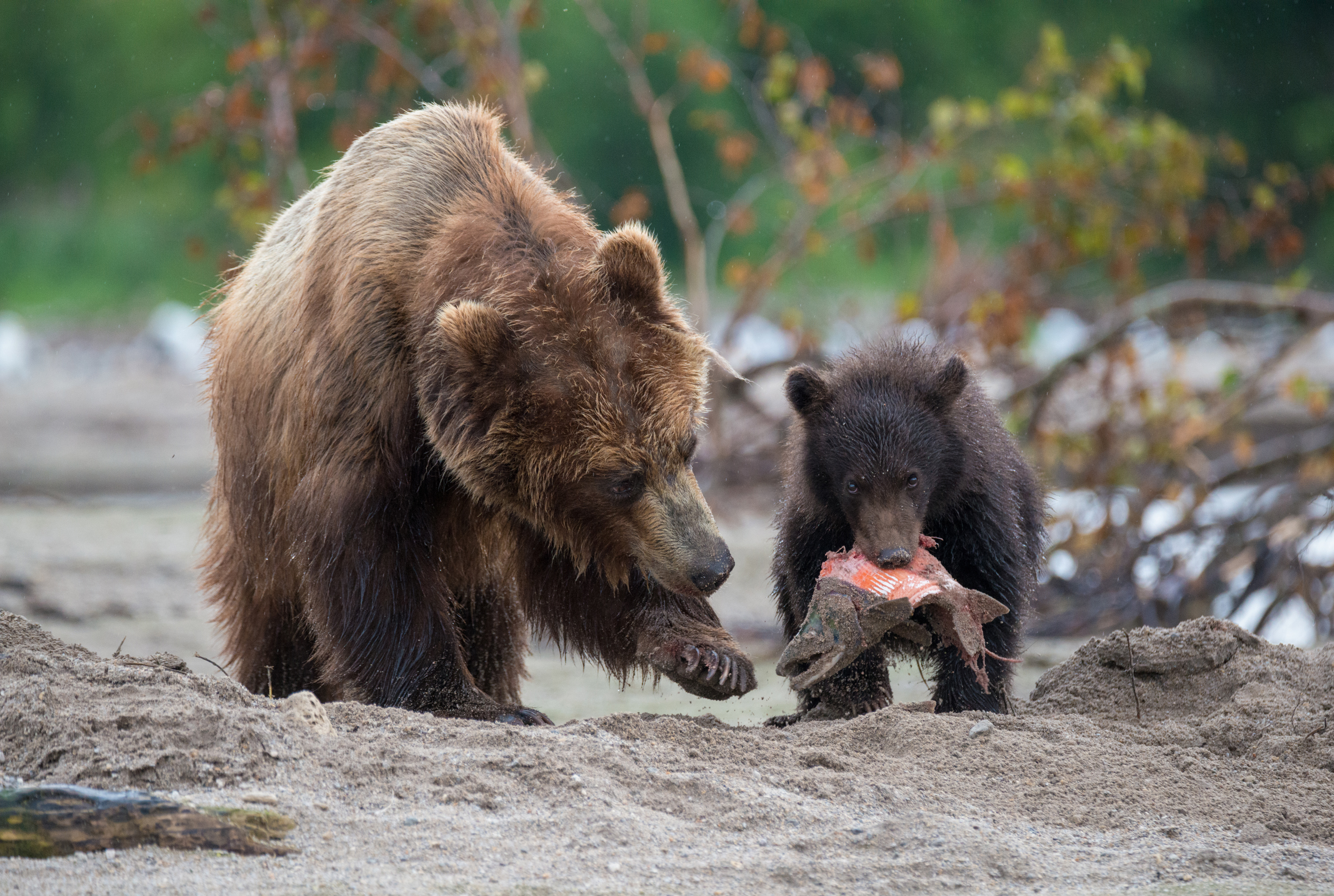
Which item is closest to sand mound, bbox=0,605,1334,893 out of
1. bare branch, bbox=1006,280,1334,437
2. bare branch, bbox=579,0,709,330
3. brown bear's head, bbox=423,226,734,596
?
brown bear's head, bbox=423,226,734,596

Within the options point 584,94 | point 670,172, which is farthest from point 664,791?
point 584,94

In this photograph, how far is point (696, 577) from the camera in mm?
3916

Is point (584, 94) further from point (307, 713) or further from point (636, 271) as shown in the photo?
point (307, 713)

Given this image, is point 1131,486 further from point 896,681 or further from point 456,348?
point 456,348

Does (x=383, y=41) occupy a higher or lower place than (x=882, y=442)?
higher

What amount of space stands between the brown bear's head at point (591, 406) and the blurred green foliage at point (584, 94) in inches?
590

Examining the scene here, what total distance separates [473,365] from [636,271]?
1.72ft

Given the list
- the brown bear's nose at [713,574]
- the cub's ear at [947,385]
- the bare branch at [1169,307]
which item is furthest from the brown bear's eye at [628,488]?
the bare branch at [1169,307]

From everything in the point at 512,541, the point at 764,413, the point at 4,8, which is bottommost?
the point at 512,541

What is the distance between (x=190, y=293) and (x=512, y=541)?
19014 millimetres

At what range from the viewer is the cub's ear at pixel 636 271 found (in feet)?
13.1

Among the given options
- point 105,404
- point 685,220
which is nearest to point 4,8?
point 105,404

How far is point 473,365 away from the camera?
3867mm

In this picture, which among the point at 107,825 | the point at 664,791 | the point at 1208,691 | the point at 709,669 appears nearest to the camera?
the point at 107,825
